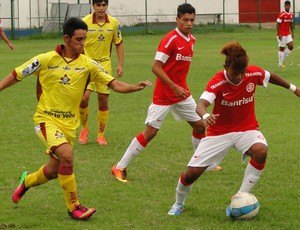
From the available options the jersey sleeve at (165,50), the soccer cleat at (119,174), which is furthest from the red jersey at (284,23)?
the soccer cleat at (119,174)

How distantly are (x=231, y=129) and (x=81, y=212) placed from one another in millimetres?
1649

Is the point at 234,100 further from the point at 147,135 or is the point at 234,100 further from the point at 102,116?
the point at 102,116

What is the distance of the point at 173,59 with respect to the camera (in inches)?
396

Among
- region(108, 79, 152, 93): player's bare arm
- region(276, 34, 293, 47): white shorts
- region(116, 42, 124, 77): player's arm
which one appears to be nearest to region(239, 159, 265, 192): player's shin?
region(108, 79, 152, 93): player's bare arm

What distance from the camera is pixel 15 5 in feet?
167

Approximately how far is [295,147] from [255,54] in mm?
18941

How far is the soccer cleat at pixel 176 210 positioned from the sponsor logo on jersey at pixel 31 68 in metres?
1.91

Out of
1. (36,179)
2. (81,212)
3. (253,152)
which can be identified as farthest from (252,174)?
(36,179)

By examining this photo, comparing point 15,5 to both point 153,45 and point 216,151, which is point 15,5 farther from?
point 216,151

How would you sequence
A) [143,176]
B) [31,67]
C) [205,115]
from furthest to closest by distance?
[143,176]
[31,67]
[205,115]

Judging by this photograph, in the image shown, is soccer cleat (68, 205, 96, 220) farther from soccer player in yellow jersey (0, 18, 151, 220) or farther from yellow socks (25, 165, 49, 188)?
yellow socks (25, 165, 49, 188)

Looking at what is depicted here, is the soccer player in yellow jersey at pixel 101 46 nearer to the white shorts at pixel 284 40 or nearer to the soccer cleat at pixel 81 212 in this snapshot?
the soccer cleat at pixel 81 212

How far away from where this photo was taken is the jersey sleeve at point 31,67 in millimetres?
8195

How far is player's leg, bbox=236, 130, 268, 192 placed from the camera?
316 inches
